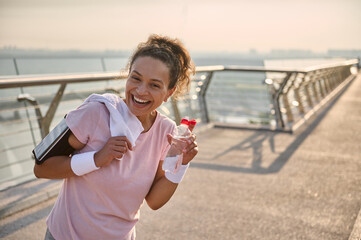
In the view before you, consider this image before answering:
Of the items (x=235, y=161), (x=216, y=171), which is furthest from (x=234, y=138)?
(x=216, y=171)

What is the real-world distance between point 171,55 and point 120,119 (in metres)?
0.38

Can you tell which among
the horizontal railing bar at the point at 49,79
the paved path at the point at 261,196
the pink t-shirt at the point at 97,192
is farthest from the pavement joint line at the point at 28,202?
the pink t-shirt at the point at 97,192

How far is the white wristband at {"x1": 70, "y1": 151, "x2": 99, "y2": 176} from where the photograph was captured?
1.44 metres

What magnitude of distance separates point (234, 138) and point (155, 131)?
437 centimetres

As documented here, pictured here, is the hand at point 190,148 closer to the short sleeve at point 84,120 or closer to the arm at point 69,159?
the arm at point 69,159

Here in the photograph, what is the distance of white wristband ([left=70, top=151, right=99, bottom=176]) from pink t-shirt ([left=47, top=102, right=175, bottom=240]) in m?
0.05

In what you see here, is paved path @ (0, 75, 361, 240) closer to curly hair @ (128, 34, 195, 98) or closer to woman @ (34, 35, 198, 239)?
woman @ (34, 35, 198, 239)

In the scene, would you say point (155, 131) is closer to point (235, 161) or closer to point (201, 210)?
point (201, 210)

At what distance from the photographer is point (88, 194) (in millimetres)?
1519

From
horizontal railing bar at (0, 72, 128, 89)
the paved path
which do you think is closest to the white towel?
horizontal railing bar at (0, 72, 128, 89)

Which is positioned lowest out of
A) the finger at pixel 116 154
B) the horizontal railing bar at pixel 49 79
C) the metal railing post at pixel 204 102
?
the metal railing post at pixel 204 102

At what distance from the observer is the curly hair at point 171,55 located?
5.24 ft

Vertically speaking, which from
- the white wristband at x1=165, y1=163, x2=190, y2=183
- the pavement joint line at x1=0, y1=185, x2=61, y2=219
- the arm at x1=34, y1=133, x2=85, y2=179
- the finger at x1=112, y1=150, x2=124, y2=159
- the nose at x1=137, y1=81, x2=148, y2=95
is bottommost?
the pavement joint line at x1=0, y1=185, x2=61, y2=219

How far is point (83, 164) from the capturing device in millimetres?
1443
